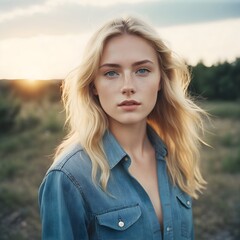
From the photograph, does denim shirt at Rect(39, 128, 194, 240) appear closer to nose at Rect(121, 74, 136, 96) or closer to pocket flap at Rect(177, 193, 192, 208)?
pocket flap at Rect(177, 193, 192, 208)

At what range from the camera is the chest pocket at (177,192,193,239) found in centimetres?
216

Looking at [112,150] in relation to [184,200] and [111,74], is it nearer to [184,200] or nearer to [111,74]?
[111,74]

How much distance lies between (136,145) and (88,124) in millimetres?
279

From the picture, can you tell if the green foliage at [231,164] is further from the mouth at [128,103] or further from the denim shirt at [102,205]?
the mouth at [128,103]

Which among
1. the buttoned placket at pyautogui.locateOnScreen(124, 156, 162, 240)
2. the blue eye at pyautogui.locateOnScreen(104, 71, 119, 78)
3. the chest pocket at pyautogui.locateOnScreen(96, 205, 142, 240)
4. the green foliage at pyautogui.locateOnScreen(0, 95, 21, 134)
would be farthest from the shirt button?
the green foliage at pyautogui.locateOnScreen(0, 95, 21, 134)

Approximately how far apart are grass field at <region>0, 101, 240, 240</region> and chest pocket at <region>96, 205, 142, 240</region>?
1.82 m

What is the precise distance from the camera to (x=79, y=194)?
1.82 meters

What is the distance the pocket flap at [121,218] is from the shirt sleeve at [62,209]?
85mm

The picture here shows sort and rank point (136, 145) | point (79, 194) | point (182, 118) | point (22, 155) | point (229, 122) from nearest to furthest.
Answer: point (79, 194) < point (136, 145) < point (182, 118) < point (22, 155) < point (229, 122)

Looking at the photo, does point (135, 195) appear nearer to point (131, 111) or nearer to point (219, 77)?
point (131, 111)

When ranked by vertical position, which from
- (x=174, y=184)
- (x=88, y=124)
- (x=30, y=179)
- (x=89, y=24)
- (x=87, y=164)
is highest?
(x=89, y=24)

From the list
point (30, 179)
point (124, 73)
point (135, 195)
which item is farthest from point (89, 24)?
point (30, 179)

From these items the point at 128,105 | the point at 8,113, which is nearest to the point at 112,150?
the point at 128,105

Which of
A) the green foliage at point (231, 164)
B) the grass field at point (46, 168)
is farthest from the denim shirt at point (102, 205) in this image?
the green foliage at point (231, 164)
